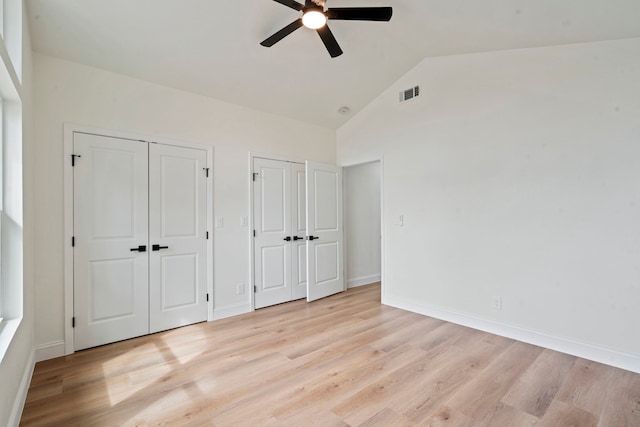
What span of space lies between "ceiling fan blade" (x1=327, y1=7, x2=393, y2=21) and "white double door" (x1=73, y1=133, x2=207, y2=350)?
2151 millimetres

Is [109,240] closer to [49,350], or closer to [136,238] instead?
[136,238]

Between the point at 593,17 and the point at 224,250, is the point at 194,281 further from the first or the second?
the point at 593,17

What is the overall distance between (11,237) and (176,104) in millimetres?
2009

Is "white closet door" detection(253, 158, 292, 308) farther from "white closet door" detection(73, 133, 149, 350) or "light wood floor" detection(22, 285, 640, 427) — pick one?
"white closet door" detection(73, 133, 149, 350)

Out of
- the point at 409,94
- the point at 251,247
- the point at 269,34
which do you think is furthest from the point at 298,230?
the point at 269,34

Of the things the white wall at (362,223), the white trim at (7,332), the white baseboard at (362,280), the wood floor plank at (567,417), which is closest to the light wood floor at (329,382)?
the wood floor plank at (567,417)

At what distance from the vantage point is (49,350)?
265 centimetres

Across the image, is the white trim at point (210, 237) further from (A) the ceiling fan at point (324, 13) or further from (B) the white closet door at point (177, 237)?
(A) the ceiling fan at point (324, 13)

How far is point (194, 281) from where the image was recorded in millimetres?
3516

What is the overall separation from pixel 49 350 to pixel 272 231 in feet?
8.22

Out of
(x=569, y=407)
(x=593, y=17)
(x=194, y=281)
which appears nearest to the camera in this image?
(x=569, y=407)

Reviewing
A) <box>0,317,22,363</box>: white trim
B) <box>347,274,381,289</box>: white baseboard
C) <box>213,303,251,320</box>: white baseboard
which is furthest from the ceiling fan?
<box>347,274,381,289</box>: white baseboard

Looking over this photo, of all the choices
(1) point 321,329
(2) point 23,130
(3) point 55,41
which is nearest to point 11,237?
(2) point 23,130

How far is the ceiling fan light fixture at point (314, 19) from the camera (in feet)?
7.07
